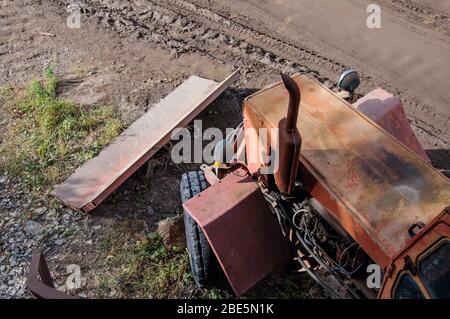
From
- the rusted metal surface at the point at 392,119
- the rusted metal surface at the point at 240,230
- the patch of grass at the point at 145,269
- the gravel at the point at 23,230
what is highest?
the rusted metal surface at the point at 392,119

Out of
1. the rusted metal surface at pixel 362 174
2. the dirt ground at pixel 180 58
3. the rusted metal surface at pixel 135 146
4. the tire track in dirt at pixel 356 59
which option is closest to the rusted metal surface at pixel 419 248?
the rusted metal surface at pixel 362 174

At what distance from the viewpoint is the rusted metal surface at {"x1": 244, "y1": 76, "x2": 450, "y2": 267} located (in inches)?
121

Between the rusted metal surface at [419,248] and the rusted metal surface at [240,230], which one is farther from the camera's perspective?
the rusted metal surface at [240,230]

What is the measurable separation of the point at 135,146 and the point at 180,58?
2.00 meters

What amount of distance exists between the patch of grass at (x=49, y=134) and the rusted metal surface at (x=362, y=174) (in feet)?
8.09

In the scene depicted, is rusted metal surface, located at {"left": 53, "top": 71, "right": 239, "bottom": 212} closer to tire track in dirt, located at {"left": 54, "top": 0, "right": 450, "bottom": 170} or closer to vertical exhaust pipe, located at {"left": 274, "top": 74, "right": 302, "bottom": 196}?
tire track in dirt, located at {"left": 54, "top": 0, "right": 450, "bottom": 170}

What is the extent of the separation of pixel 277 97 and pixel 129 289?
2.21m

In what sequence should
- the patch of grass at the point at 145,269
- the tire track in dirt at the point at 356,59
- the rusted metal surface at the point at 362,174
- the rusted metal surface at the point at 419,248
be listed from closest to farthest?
the rusted metal surface at the point at 419,248 < the rusted metal surface at the point at 362,174 < the patch of grass at the point at 145,269 < the tire track in dirt at the point at 356,59

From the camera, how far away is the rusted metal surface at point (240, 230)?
3.71m

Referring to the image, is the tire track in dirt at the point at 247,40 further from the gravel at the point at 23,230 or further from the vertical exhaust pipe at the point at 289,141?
the vertical exhaust pipe at the point at 289,141

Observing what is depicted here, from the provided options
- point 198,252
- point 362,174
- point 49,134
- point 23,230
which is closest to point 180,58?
point 49,134

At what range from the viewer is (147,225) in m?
4.88

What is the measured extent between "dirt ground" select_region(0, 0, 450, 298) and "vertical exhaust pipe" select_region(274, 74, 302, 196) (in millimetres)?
1959

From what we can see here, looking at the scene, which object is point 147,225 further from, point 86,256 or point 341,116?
point 341,116
